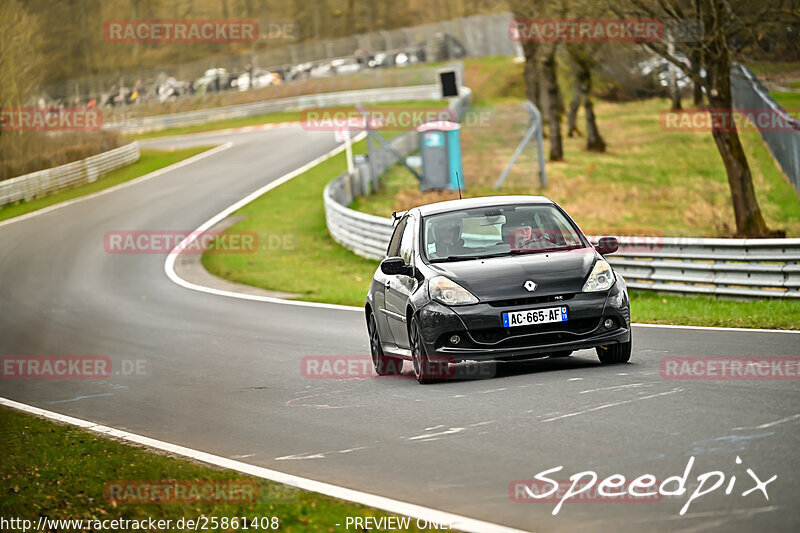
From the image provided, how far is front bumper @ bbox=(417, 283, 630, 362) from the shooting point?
30.9 ft

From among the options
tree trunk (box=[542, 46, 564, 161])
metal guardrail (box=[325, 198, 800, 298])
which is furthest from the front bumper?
tree trunk (box=[542, 46, 564, 161])

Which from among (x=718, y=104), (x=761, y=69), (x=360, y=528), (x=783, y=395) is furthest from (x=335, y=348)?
(x=761, y=69)

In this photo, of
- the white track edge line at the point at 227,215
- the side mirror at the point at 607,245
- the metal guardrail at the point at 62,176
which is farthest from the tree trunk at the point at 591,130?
the side mirror at the point at 607,245

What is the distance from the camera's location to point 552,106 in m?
44.2

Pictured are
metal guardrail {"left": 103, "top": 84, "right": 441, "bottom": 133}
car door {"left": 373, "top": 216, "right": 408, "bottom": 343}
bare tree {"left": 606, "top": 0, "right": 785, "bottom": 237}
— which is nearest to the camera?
car door {"left": 373, "top": 216, "right": 408, "bottom": 343}

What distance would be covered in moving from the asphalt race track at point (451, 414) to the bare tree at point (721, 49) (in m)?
8.84

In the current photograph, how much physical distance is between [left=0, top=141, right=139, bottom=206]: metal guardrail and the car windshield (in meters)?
35.3

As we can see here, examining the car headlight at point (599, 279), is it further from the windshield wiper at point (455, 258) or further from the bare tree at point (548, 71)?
the bare tree at point (548, 71)

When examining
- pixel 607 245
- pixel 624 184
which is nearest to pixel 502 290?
pixel 607 245

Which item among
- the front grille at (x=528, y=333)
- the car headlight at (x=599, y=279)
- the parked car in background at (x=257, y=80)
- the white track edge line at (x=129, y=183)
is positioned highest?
the parked car in background at (x=257, y=80)

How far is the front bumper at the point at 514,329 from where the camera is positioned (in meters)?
9.42

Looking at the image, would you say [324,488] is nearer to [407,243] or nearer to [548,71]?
[407,243]

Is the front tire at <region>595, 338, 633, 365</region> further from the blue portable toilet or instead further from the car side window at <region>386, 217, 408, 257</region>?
the blue portable toilet

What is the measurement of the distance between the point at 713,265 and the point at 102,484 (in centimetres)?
1131
